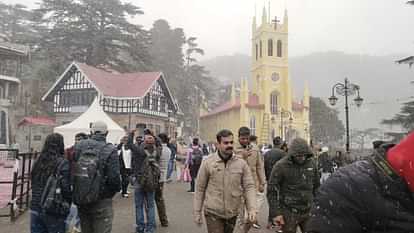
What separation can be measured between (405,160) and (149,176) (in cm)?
604

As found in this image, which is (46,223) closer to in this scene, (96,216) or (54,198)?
(54,198)

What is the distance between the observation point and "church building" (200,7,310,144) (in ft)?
218

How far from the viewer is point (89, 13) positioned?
4247 centimetres

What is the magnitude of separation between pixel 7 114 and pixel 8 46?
6.32 metres

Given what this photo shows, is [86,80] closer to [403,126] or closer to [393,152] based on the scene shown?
[403,126]

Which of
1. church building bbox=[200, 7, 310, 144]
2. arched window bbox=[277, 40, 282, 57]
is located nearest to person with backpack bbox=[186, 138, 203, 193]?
church building bbox=[200, 7, 310, 144]

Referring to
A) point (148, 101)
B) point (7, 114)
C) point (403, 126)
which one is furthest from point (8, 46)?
point (403, 126)

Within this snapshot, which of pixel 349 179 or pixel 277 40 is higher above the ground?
pixel 277 40

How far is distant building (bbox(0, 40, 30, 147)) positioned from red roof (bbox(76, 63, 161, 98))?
240 inches

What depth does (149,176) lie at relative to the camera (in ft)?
23.5

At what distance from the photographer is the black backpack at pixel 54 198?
4930 millimetres

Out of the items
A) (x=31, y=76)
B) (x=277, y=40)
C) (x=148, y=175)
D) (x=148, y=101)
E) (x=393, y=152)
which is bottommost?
(x=148, y=175)

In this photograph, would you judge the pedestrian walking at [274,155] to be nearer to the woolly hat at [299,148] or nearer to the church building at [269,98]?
the woolly hat at [299,148]

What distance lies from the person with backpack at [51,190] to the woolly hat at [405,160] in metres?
4.33
